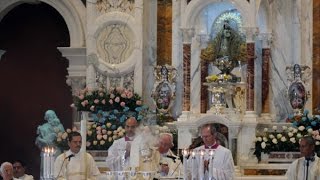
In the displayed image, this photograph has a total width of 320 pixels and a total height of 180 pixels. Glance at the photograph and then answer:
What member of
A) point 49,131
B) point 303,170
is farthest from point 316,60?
point 303,170

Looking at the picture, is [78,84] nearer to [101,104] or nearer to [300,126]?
[101,104]

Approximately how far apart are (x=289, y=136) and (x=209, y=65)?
87.8 inches

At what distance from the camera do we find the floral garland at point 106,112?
50.8 ft

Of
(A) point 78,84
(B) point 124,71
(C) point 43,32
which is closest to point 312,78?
(B) point 124,71

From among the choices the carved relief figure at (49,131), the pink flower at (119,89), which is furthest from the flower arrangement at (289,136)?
the carved relief figure at (49,131)

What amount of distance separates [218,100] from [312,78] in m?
1.86

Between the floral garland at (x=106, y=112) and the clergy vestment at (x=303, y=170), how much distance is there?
17.2ft

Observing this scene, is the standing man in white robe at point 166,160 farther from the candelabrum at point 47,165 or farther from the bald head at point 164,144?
the candelabrum at point 47,165

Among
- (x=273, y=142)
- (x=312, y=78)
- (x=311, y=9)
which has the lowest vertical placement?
(x=273, y=142)

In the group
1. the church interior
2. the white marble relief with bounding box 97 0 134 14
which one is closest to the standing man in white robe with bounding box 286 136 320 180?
the church interior

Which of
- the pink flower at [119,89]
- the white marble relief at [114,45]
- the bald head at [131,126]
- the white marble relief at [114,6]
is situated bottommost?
the bald head at [131,126]

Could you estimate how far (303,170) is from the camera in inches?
413

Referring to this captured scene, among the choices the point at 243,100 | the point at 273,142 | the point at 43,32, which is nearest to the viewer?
the point at 273,142

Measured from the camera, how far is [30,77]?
62.2 feet
